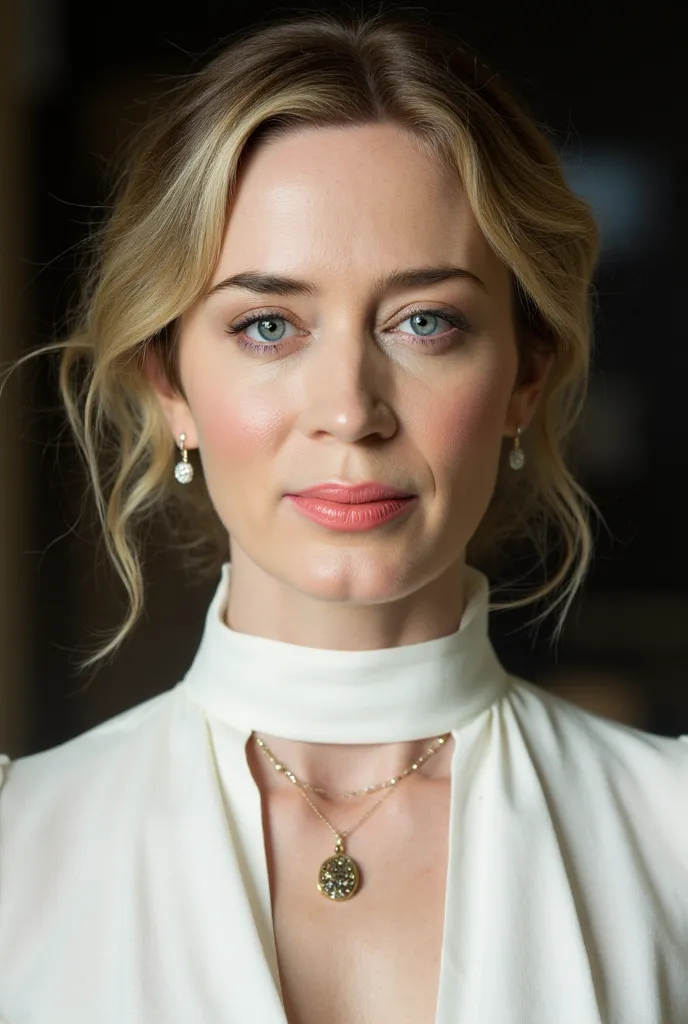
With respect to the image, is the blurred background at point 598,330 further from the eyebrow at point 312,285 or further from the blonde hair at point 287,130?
the eyebrow at point 312,285

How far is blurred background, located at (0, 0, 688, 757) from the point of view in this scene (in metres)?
3.22

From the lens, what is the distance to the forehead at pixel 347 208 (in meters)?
1.67

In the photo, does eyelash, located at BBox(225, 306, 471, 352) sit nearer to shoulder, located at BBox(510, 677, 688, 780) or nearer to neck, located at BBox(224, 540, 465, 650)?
neck, located at BBox(224, 540, 465, 650)

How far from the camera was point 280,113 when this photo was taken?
1.73 meters

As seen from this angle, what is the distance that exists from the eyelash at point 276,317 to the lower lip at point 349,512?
0.17m

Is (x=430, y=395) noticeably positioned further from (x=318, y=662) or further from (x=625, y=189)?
(x=625, y=189)

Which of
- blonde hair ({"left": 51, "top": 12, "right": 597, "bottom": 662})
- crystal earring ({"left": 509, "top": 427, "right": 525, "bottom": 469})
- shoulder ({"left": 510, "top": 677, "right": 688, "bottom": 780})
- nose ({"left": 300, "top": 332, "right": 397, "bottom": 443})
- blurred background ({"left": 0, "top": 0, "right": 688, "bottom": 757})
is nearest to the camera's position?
nose ({"left": 300, "top": 332, "right": 397, "bottom": 443})

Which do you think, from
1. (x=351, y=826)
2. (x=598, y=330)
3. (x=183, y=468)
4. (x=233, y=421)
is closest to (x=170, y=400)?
(x=183, y=468)

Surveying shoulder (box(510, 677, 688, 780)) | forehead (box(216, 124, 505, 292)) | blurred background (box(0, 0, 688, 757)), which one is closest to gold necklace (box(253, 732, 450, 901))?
shoulder (box(510, 677, 688, 780))

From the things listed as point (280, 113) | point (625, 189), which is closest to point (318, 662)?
point (280, 113)

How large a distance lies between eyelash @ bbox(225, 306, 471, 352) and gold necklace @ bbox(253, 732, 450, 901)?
18.3 inches

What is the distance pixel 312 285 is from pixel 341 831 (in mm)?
626

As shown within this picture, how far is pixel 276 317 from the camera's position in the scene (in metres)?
1.71

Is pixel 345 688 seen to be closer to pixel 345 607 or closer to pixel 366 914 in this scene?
pixel 345 607
